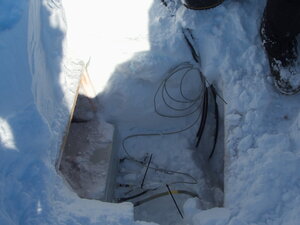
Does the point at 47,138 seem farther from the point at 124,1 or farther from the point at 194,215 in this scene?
the point at 124,1

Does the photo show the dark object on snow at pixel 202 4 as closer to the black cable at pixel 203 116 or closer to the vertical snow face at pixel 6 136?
the black cable at pixel 203 116

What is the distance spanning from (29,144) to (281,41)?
173 cm

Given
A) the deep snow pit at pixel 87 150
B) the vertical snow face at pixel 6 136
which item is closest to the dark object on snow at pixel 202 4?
the deep snow pit at pixel 87 150

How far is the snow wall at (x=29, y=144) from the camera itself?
1.81m

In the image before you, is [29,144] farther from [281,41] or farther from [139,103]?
[281,41]

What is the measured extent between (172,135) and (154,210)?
25.4 inches

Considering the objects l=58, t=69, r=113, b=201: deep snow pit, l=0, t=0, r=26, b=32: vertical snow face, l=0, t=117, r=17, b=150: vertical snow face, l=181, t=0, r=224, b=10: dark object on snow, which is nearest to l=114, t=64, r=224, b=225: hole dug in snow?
l=58, t=69, r=113, b=201: deep snow pit

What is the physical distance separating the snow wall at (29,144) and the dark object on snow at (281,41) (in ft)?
4.25

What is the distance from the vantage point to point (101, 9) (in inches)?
122

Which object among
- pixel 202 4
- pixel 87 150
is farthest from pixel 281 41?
pixel 87 150

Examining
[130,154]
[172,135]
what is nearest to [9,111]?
[130,154]

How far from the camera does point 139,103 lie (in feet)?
9.45

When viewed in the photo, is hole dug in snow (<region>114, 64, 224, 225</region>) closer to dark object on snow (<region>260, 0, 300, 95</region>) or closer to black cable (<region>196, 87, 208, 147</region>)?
black cable (<region>196, 87, 208, 147</region>)

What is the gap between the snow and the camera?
1.89 meters
